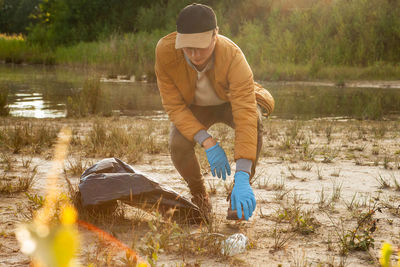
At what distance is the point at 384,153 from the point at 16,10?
67598mm

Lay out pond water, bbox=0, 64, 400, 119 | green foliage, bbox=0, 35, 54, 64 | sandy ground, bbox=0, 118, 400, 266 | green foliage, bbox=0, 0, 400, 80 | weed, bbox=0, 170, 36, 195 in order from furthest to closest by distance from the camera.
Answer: green foliage, bbox=0, 35, 54, 64 < green foliage, bbox=0, 0, 400, 80 < pond water, bbox=0, 64, 400, 119 < weed, bbox=0, 170, 36, 195 < sandy ground, bbox=0, 118, 400, 266

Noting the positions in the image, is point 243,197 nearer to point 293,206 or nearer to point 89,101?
point 293,206

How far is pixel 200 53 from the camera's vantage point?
289cm

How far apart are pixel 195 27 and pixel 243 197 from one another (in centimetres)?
111

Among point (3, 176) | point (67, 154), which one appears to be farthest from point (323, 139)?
point (3, 176)

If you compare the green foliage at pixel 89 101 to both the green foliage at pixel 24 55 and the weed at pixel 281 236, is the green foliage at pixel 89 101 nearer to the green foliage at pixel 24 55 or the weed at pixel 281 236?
the weed at pixel 281 236

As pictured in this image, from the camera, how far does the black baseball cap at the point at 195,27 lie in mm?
2775

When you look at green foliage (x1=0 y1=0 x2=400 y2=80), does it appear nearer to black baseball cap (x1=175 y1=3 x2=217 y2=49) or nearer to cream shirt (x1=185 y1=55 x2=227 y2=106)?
cream shirt (x1=185 y1=55 x2=227 y2=106)

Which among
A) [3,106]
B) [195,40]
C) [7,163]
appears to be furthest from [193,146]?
[3,106]

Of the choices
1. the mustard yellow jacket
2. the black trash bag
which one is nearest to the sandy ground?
the black trash bag

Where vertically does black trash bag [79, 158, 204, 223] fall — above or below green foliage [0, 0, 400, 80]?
below

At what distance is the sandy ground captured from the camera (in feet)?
8.30

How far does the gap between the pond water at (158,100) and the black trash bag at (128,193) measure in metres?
7.15

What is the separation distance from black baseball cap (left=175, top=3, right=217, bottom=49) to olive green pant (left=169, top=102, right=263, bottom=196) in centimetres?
80
